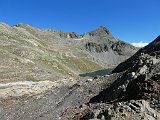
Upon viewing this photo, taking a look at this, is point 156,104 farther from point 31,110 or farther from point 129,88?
point 31,110

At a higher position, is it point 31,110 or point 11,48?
point 11,48

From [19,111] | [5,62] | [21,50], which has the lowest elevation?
[19,111]

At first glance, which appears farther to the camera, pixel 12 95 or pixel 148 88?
pixel 12 95

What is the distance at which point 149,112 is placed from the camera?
22.5 m

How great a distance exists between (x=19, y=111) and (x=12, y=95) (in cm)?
1882

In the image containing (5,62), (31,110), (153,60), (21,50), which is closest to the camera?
(153,60)

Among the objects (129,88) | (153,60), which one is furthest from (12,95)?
(129,88)

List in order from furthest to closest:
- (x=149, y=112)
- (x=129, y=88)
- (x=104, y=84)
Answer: (x=104, y=84), (x=129, y=88), (x=149, y=112)

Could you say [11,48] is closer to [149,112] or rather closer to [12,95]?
[12,95]

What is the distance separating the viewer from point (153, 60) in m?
39.2

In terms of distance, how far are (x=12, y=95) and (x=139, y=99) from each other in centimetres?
4191

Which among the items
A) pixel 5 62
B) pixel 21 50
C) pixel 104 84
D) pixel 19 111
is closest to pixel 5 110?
pixel 19 111

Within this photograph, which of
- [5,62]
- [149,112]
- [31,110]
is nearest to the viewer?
[149,112]

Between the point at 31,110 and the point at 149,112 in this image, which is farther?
the point at 31,110
